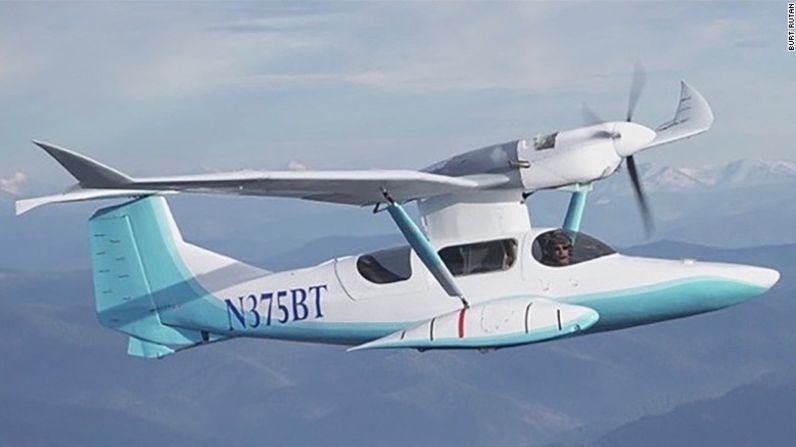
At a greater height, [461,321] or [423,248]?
[423,248]

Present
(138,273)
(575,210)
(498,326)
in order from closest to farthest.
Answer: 1. (498,326)
2. (575,210)
3. (138,273)

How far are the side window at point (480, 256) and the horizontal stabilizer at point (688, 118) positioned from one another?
6.93m

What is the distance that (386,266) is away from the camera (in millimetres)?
36250

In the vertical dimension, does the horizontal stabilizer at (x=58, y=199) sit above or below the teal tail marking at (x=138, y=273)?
above

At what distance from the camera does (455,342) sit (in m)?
34.1

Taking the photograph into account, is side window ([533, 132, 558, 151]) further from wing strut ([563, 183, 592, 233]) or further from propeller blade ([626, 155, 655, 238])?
propeller blade ([626, 155, 655, 238])

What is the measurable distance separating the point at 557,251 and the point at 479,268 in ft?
5.48

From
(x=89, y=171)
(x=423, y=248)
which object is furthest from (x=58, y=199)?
(x=423, y=248)

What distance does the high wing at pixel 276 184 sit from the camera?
30203mm

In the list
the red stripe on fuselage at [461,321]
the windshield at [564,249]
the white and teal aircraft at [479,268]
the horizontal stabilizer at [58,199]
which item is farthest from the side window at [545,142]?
the horizontal stabilizer at [58,199]

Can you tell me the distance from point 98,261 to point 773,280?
15934 millimetres

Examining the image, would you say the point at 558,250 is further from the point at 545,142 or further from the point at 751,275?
the point at 751,275

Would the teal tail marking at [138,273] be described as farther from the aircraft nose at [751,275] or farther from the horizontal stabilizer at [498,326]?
the aircraft nose at [751,275]

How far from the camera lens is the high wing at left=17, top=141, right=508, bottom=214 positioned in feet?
99.1
